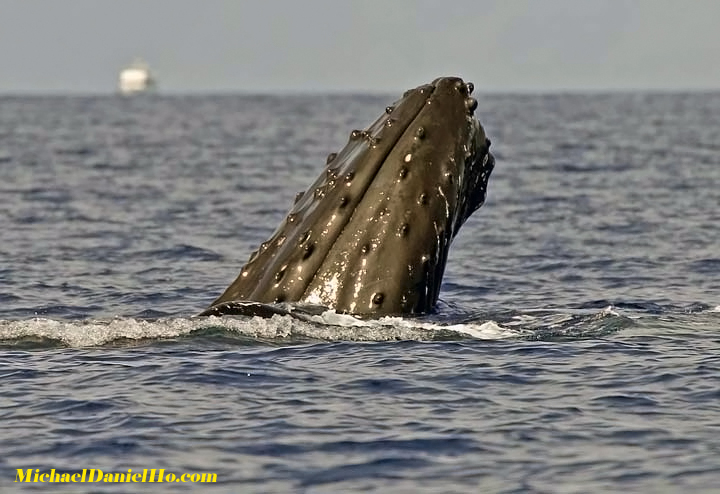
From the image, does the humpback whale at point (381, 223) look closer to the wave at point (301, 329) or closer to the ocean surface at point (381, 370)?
the wave at point (301, 329)

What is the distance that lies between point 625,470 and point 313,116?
67.3 meters

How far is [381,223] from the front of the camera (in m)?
12.5

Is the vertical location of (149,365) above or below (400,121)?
below

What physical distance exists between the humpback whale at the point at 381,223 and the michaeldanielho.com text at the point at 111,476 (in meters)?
3.21

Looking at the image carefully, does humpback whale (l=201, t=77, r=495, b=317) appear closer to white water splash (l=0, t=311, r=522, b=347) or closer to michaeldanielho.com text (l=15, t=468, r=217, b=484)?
white water splash (l=0, t=311, r=522, b=347)

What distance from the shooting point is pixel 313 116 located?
76.1m

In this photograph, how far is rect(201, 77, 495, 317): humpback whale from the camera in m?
12.5

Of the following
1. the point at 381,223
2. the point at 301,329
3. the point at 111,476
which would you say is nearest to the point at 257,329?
the point at 301,329

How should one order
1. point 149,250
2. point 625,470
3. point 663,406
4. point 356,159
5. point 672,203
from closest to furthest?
1. point 625,470
2. point 663,406
3. point 356,159
4. point 149,250
5. point 672,203

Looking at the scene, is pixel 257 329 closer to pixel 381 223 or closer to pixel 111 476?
pixel 381 223

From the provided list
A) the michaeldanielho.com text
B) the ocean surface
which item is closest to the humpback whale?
the ocean surface

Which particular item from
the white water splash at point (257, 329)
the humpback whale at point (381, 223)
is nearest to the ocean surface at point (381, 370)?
the white water splash at point (257, 329)

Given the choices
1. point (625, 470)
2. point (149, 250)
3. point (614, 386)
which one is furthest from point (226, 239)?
point (625, 470)

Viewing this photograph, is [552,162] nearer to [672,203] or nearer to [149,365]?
[672,203]
